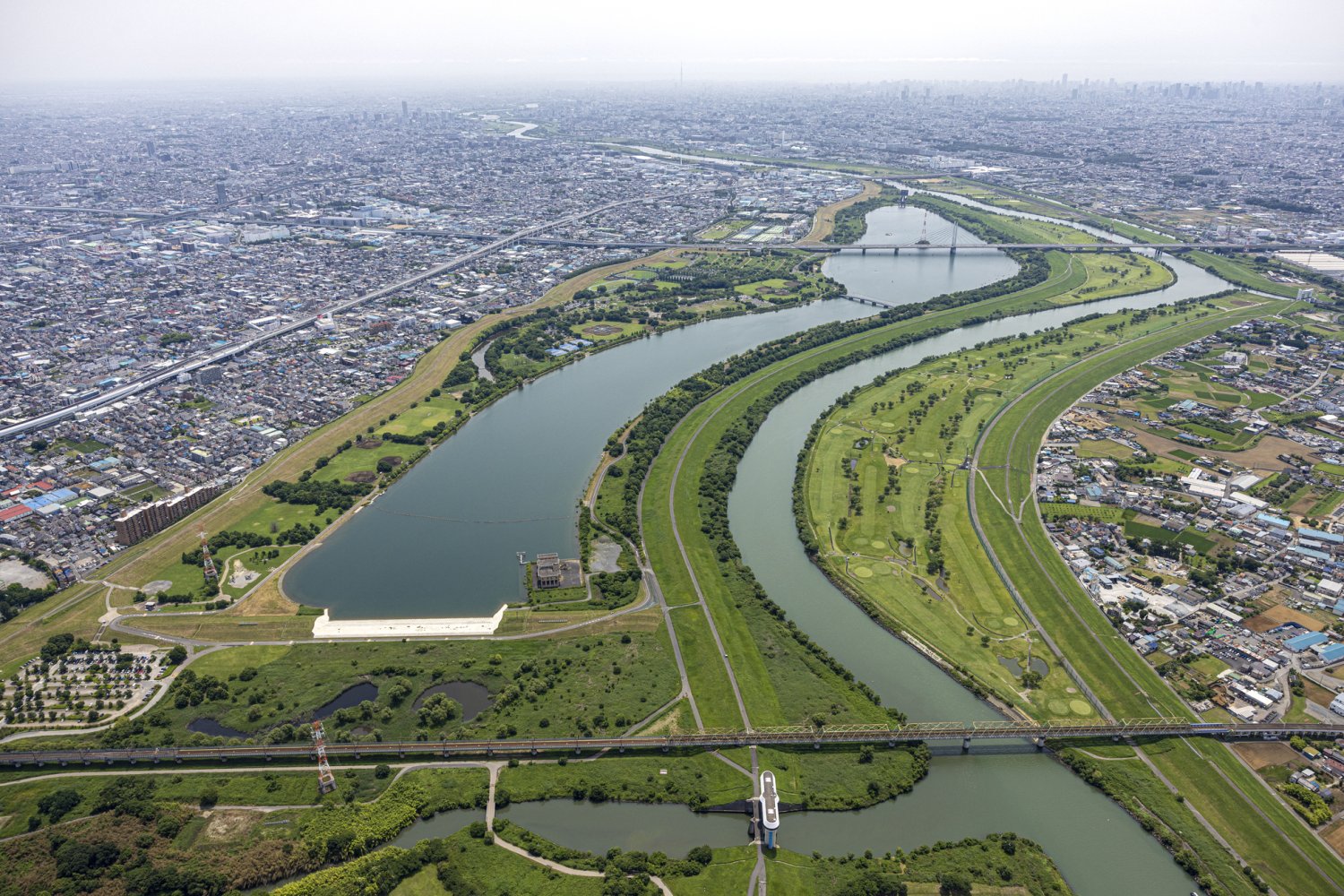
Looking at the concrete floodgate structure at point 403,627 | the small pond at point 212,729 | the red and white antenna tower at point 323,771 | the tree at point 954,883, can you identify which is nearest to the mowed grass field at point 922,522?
the tree at point 954,883

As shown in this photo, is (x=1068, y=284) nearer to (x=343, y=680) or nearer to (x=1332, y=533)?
(x=1332, y=533)

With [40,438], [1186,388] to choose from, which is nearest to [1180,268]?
[1186,388]

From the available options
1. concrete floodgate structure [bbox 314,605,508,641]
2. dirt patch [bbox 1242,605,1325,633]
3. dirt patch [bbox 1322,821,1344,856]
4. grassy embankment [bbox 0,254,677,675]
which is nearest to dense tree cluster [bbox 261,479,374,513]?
grassy embankment [bbox 0,254,677,675]

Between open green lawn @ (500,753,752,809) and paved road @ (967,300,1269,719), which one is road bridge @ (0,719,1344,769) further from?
paved road @ (967,300,1269,719)

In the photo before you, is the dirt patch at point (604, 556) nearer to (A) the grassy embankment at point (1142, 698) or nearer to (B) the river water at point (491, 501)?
(B) the river water at point (491, 501)

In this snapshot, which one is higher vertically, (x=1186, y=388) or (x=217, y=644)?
(x=1186, y=388)

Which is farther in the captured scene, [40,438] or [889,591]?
[40,438]

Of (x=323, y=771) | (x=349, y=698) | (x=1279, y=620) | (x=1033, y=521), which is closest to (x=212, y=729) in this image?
(x=349, y=698)
